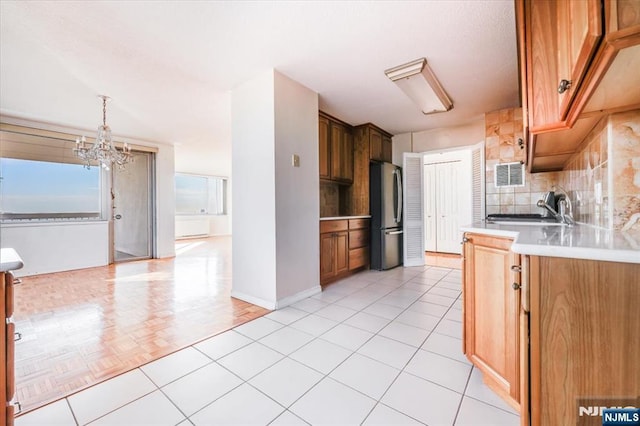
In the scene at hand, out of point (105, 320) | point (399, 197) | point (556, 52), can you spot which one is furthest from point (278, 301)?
point (399, 197)

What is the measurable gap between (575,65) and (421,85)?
2.09 meters

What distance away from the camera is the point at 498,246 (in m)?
1.31

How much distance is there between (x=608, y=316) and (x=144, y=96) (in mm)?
4243

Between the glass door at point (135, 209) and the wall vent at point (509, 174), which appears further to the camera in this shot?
the glass door at point (135, 209)

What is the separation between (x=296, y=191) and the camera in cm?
286

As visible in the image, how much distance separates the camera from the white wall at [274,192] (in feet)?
8.64

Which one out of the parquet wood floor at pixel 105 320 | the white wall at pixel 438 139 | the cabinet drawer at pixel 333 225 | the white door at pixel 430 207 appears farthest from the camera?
the white door at pixel 430 207

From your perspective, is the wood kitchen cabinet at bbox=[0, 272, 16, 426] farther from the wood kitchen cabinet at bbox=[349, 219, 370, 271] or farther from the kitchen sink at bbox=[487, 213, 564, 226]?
the wood kitchen cabinet at bbox=[349, 219, 370, 271]

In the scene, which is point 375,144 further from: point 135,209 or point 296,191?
point 135,209

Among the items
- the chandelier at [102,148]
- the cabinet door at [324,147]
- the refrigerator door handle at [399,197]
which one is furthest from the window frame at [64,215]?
the refrigerator door handle at [399,197]

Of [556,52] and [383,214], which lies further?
[383,214]

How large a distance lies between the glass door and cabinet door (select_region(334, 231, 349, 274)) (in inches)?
164

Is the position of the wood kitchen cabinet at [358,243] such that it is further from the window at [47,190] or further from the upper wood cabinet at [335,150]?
the window at [47,190]

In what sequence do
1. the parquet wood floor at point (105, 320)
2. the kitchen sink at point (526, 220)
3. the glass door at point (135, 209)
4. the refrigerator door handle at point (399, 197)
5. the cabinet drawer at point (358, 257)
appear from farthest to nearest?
the glass door at point (135, 209) → the refrigerator door handle at point (399, 197) → the cabinet drawer at point (358, 257) → the kitchen sink at point (526, 220) → the parquet wood floor at point (105, 320)
